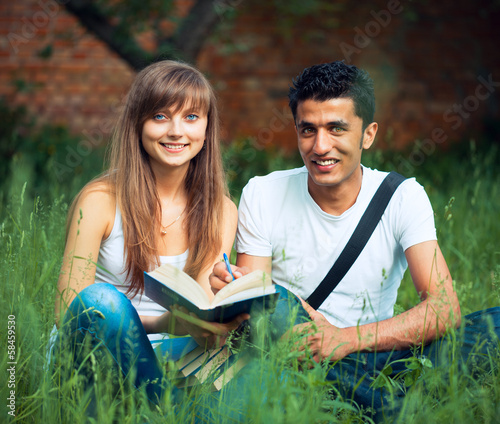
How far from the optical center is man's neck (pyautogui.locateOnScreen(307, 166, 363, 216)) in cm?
233

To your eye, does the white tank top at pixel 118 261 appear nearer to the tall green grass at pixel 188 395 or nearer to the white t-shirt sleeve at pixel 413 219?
the tall green grass at pixel 188 395

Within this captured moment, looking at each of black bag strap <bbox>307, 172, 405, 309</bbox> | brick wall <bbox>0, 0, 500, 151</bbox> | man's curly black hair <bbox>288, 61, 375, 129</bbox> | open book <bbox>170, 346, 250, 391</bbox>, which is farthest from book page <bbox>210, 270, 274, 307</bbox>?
brick wall <bbox>0, 0, 500, 151</bbox>

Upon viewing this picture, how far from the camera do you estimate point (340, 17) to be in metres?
7.60

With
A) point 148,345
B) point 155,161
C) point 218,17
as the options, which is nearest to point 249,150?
point 218,17

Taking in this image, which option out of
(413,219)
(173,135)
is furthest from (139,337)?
(413,219)

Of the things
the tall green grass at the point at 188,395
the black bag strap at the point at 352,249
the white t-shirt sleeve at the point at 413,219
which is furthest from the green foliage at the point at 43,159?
the white t-shirt sleeve at the point at 413,219

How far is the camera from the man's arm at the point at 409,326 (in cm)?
195

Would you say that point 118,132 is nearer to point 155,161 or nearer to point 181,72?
point 155,161

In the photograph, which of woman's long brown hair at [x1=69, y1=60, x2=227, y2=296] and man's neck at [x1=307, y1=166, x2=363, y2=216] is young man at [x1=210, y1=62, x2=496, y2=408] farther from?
woman's long brown hair at [x1=69, y1=60, x2=227, y2=296]

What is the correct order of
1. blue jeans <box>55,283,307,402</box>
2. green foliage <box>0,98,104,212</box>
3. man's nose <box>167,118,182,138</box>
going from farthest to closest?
green foliage <box>0,98,104,212</box> → man's nose <box>167,118,182,138</box> → blue jeans <box>55,283,307,402</box>

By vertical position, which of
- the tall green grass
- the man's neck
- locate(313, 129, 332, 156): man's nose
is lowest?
the tall green grass

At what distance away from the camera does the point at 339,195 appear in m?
2.33

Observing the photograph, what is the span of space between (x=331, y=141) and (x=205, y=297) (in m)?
0.93

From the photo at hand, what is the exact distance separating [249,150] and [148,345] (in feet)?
15.0
